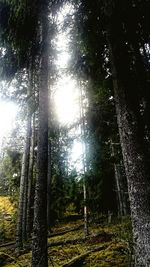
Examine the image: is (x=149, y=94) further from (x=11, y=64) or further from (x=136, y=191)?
(x=11, y=64)

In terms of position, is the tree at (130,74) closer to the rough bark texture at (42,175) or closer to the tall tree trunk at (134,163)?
the tall tree trunk at (134,163)

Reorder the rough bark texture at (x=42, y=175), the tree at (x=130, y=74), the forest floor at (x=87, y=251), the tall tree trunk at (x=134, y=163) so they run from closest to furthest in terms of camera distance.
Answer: the tall tree trunk at (x=134, y=163) → the tree at (x=130, y=74) → the rough bark texture at (x=42, y=175) → the forest floor at (x=87, y=251)

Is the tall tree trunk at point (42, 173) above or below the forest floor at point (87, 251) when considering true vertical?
above

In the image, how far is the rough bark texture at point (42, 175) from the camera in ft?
21.4

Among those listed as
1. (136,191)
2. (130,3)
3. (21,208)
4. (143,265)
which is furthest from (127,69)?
(21,208)

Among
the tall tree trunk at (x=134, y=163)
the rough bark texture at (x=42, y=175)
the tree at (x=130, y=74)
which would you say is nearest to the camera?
the tall tree trunk at (x=134, y=163)

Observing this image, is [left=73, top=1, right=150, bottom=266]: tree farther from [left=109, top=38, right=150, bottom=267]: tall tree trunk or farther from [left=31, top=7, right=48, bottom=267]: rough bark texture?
[left=31, top=7, right=48, bottom=267]: rough bark texture

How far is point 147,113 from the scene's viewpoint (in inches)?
237

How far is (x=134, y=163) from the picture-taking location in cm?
525

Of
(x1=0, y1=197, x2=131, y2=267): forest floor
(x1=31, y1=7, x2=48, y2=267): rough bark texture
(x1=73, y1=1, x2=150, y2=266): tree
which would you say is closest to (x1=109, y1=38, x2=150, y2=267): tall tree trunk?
(x1=73, y1=1, x2=150, y2=266): tree

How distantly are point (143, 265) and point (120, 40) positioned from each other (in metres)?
4.54

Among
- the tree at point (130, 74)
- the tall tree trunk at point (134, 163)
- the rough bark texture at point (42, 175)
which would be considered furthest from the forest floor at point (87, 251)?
the tree at point (130, 74)

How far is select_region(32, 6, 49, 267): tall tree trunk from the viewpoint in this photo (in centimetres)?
654

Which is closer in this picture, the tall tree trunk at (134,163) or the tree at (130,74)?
the tall tree trunk at (134,163)
